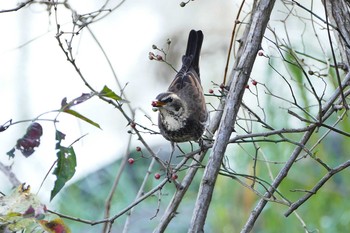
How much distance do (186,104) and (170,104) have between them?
132 mm

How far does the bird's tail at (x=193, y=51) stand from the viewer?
375cm

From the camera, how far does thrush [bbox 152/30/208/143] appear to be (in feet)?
11.2

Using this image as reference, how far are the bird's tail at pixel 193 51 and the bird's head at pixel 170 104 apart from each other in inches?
12.3

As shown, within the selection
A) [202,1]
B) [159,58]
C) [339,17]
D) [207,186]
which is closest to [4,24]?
[202,1]

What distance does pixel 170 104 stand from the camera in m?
3.48

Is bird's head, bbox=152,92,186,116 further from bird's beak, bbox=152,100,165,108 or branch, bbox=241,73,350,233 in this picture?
branch, bbox=241,73,350,233

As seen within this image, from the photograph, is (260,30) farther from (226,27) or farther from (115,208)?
(115,208)

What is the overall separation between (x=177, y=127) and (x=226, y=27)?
5.98 ft

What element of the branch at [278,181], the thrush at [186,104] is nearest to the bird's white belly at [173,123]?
the thrush at [186,104]

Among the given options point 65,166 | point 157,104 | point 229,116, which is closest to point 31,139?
point 65,166

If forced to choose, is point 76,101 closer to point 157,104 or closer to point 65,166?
point 65,166

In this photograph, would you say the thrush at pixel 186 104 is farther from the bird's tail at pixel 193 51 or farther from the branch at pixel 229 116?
the branch at pixel 229 116

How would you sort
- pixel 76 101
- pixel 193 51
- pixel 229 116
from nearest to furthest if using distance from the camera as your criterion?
pixel 76 101 → pixel 229 116 → pixel 193 51

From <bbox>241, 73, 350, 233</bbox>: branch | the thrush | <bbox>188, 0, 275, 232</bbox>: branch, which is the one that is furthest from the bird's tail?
<bbox>188, 0, 275, 232</bbox>: branch
